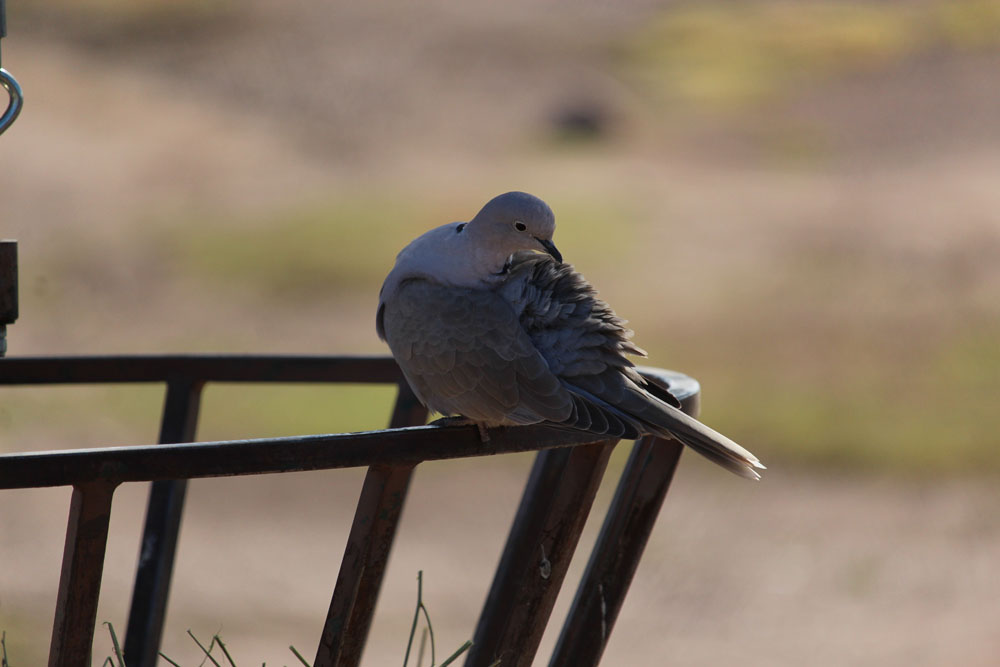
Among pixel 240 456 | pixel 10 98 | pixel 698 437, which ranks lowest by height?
pixel 240 456

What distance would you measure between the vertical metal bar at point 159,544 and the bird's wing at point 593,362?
84 centimetres

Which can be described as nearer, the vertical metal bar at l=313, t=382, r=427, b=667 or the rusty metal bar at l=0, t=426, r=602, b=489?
the rusty metal bar at l=0, t=426, r=602, b=489

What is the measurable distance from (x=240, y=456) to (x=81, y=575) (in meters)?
0.26

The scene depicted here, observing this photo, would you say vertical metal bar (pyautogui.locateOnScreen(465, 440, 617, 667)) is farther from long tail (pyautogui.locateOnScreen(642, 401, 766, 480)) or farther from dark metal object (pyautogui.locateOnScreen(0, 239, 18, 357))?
dark metal object (pyautogui.locateOnScreen(0, 239, 18, 357))

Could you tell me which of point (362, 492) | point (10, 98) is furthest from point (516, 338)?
point (10, 98)

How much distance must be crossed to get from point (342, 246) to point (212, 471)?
967 cm

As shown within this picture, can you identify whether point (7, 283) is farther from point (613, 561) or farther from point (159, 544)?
point (613, 561)

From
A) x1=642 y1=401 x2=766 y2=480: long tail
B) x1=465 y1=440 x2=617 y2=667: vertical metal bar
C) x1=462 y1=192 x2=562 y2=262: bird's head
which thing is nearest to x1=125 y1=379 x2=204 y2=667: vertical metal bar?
x1=462 y1=192 x2=562 y2=262: bird's head

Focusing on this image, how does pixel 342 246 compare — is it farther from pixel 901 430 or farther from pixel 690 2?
pixel 690 2

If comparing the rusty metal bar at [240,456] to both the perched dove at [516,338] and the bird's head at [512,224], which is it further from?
the bird's head at [512,224]

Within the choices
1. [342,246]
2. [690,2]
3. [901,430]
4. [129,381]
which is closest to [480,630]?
[129,381]

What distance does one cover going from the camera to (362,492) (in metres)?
1.72

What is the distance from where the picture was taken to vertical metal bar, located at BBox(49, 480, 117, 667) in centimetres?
148

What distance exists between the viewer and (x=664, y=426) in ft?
6.80
